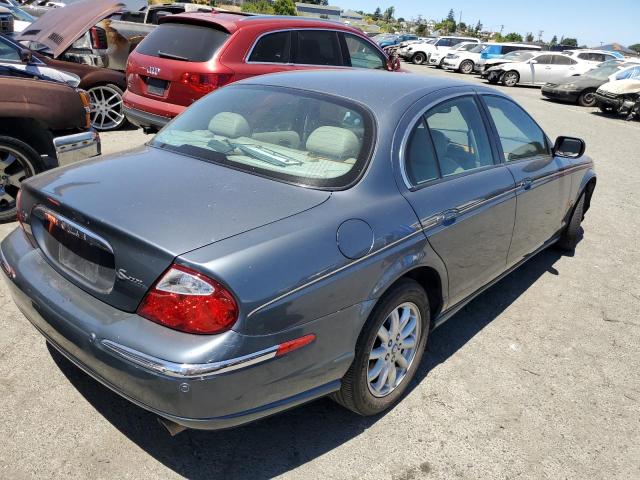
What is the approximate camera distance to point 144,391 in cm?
207

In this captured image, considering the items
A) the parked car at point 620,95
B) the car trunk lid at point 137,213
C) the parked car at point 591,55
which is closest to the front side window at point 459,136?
the car trunk lid at point 137,213

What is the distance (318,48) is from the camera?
7586mm

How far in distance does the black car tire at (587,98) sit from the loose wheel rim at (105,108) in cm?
1585

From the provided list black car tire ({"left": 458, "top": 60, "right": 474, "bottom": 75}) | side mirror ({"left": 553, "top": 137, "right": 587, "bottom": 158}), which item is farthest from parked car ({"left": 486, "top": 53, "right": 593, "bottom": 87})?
side mirror ({"left": 553, "top": 137, "right": 587, "bottom": 158})

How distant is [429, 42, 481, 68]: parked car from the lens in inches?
1146

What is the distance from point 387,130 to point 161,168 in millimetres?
1153

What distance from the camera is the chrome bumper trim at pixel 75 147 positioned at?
14.1 ft

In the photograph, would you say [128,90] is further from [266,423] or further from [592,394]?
[592,394]

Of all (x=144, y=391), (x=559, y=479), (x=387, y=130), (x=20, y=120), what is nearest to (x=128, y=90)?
(x=20, y=120)

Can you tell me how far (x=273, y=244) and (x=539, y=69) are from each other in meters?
23.4

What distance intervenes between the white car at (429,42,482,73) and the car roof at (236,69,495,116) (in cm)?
2749

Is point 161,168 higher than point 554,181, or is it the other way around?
point 161,168

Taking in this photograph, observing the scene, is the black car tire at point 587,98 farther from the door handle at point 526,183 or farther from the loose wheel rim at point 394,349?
the loose wheel rim at point 394,349

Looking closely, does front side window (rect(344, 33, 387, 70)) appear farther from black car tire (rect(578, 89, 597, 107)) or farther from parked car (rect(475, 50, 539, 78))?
parked car (rect(475, 50, 539, 78))
